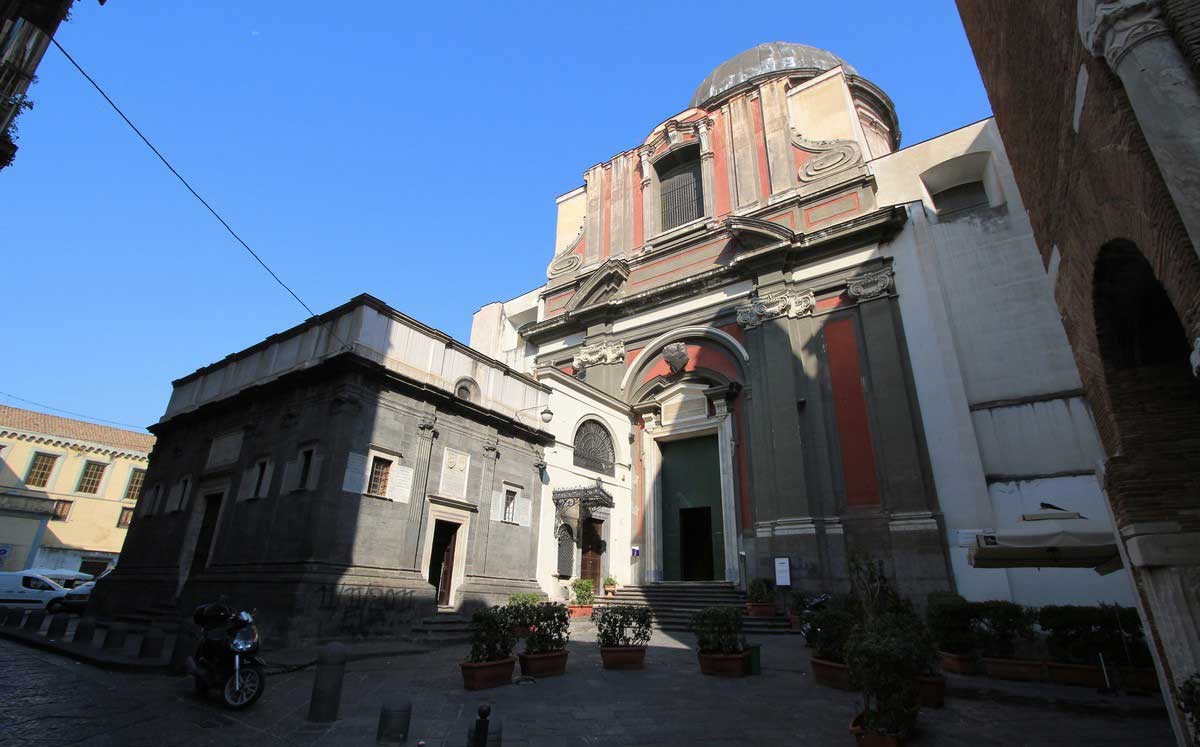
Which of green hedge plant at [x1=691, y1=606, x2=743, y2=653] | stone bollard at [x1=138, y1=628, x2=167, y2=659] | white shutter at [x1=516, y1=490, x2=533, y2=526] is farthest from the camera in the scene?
white shutter at [x1=516, y1=490, x2=533, y2=526]

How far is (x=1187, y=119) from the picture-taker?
311 cm

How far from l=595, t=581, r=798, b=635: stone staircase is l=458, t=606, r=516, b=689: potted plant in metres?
6.46

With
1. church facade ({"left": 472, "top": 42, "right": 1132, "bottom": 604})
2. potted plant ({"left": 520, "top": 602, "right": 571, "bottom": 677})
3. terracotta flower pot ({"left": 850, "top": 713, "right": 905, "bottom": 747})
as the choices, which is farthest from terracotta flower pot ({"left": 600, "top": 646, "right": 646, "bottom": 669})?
church facade ({"left": 472, "top": 42, "right": 1132, "bottom": 604})

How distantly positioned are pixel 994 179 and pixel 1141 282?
13.9m

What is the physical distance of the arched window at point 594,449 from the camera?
16.2m

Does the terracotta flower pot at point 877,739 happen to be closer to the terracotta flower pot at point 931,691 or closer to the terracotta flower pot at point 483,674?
the terracotta flower pot at point 931,691

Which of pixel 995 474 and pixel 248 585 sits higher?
pixel 995 474

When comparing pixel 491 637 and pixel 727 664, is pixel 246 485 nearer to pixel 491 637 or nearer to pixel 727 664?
pixel 491 637

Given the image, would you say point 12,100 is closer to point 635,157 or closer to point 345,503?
point 345,503

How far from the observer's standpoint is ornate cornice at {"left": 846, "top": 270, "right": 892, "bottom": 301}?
1501cm

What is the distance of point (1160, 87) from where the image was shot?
326 cm

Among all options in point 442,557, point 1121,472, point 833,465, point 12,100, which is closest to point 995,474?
point 833,465

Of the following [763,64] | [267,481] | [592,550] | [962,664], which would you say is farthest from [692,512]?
[763,64]

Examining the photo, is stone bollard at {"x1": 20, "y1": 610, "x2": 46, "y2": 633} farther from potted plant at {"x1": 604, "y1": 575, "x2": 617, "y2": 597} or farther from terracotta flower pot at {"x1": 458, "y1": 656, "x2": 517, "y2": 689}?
potted plant at {"x1": 604, "y1": 575, "x2": 617, "y2": 597}
